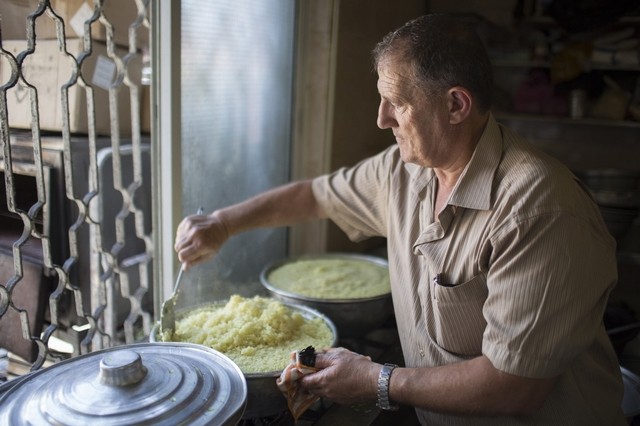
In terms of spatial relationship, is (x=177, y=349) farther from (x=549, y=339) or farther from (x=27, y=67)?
(x=27, y=67)

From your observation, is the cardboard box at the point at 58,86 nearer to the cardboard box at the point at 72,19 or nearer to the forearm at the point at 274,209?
the cardboard box at the point at 72,19

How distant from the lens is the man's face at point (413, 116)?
1.42 m

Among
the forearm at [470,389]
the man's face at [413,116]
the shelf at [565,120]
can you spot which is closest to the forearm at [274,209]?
the man's face at [413,116]

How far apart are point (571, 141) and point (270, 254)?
264 cm

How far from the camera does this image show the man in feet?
4.05

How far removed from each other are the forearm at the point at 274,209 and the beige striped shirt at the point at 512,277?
0.46 m

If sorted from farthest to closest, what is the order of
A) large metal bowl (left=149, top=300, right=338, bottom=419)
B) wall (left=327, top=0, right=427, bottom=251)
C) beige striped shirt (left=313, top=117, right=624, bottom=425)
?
1. wall (left=327, top=0, right=427, bottom=251)
2. large metal bowl (left=149, top=300, right=338, bottom=419)
3. beige striped shirt (left=313, top=117, right=624, bottom=425)

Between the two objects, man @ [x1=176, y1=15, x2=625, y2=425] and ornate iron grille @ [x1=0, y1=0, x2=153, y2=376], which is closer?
man @ [x1=176, y1=15, x2=625, y2=425]

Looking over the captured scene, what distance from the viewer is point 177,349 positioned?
1.26m

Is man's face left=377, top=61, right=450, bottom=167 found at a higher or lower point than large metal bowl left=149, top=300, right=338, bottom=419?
higher

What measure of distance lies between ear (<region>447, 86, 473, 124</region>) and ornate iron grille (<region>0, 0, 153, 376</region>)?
1043 mm

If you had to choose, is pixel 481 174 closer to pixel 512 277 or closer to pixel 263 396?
pixel 512 277

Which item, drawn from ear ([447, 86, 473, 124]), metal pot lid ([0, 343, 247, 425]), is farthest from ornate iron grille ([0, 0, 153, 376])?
ear ([447, 86, 473, 124])

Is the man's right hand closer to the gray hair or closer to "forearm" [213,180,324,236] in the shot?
"forearm" [213,180,324,236]
